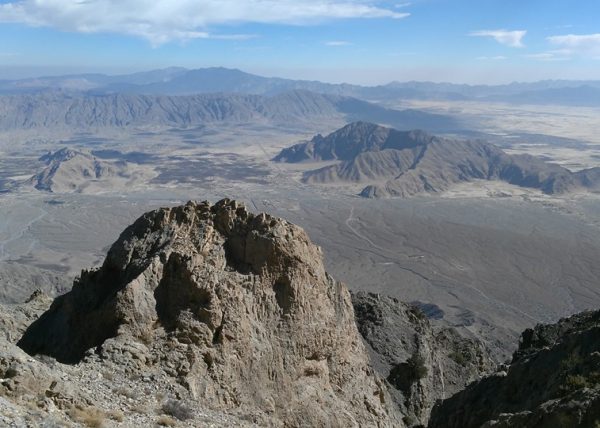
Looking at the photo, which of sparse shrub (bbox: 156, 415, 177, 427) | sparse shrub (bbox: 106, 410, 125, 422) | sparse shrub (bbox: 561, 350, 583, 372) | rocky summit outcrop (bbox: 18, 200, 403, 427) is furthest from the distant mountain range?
sparse shrub (bbox: 106, 410, 125, 422)

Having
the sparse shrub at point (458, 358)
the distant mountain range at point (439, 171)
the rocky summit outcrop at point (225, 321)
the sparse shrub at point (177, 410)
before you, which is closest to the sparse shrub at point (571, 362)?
the rocky summit outcrop at point (225, 321)

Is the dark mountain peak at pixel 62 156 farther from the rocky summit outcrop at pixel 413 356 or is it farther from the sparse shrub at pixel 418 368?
the sparse shrub at pixel 418 368

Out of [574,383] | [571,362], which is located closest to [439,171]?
[571,362]

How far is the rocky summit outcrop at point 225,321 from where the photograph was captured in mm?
13484

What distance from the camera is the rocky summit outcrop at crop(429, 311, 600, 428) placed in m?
10.8

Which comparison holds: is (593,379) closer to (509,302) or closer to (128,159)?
(509,302)

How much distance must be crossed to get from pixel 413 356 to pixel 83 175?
147200 mm

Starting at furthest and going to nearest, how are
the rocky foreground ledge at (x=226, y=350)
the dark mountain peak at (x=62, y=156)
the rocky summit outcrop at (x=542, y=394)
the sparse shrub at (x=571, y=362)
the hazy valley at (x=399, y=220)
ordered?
1. the dark mountain peak at (x=62, y=156)
2. the hazy valley at (x=399, y=220)
3. the sparse shrub at (x=571, y=362)
4. the rocky foreground ledge at (x=226, y=350)
5. the rocky summit outcrop at (x=542, y=394)

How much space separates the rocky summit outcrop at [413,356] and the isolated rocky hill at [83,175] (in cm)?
12659

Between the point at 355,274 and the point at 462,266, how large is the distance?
17.5 meters

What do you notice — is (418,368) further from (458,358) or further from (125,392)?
(125,392)

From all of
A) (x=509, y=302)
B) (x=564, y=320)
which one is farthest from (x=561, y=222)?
(x=564, y=320)

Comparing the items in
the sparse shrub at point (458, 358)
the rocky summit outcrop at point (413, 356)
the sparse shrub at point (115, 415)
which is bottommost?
the sparse shrub at point (458, 358)

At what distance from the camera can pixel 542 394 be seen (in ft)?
47.4
